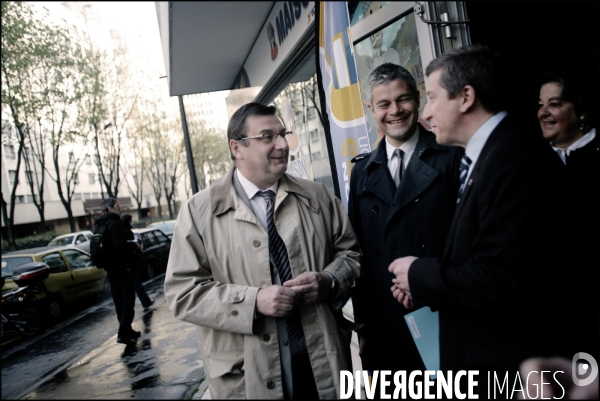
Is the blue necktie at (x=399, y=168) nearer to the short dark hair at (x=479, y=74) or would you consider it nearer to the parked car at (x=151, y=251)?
the short dark hair at (x=479, y=74)

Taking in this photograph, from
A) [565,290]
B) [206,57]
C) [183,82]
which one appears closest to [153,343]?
[183,82]

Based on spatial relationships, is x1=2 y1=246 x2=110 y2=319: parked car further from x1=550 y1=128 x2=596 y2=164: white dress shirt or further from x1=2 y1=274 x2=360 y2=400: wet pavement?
x1=550 y1=128 x2=596 y2=164: white dress shirt

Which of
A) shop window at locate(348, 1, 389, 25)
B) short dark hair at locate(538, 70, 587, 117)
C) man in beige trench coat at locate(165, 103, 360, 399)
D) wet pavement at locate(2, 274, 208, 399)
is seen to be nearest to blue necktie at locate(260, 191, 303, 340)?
man in beige trench coat at locate(165, 103, 360, 399)

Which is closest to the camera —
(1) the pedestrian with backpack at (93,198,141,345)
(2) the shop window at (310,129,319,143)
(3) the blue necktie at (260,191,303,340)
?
(3) the blue necktie at (260,191,303,340)

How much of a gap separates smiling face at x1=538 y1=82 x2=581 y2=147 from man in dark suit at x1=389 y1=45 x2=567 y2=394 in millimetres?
1617

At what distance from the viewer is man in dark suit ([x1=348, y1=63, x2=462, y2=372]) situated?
6.72 feet

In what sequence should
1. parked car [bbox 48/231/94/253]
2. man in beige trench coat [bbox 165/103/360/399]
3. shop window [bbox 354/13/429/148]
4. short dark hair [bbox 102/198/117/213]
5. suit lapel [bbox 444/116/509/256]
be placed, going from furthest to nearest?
1. parked car [bbox 48/231/94/253]
2. short dark hair [bbox 102/198/117/213]
3. shop window [bbox 354/13/429/148]
4. man in beige trench coat [bbox 165/103/360/399]
5. suit lapel [bbox 444/116/509/256]

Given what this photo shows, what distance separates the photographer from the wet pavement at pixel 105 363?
516cm

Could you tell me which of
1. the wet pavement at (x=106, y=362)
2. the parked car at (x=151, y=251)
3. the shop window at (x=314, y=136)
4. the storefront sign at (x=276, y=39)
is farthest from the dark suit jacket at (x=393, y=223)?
the parked car at (x=151, y=251)

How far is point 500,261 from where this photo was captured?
1.41 metres

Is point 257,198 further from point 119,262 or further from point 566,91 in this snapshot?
point 119,262

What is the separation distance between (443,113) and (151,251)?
1457 cm

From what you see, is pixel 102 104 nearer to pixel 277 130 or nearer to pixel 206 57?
pixel 206 57

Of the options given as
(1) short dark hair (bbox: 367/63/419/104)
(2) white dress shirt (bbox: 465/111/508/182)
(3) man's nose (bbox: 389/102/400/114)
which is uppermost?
(1) short dark hair (bbox: 367/63/419/104)
